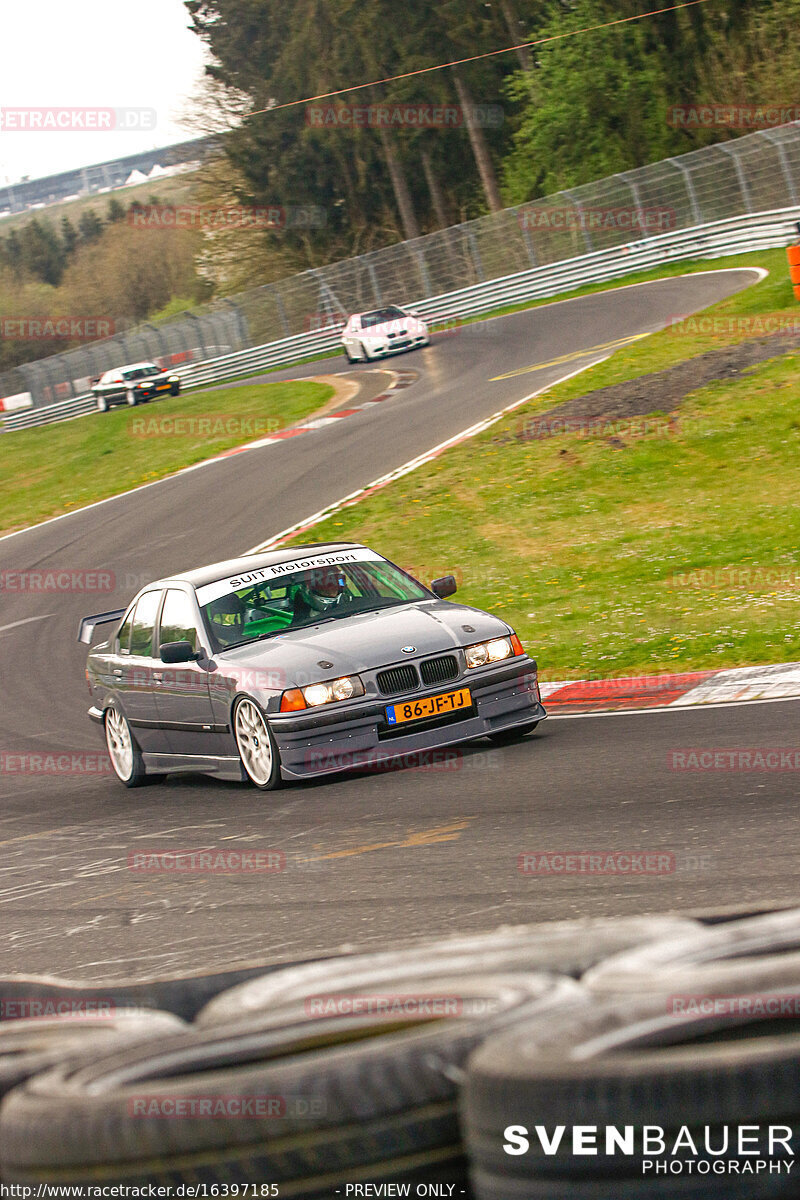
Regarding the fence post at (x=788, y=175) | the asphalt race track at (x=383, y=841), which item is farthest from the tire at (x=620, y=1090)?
the fence post at (x=788, y=175)

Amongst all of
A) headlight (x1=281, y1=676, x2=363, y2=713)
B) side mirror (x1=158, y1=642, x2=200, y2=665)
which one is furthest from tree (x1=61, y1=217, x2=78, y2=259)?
headlight (x1=281, y1=676, x2=363, y2=713)

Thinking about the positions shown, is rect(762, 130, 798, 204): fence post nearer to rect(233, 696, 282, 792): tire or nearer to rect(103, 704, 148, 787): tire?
rect(103, 704, 148, 787): tire

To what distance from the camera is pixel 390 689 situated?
8578 mm

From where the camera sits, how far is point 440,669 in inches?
344

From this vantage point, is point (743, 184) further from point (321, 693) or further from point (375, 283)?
point (321, 693)

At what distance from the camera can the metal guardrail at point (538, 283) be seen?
124ft

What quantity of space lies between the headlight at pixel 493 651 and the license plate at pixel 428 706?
236mm

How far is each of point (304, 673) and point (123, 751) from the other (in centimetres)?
244

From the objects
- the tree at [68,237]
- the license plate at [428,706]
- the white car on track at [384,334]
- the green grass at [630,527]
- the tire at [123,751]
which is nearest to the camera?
the license plate at [428,706]

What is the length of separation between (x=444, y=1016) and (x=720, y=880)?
258 cm

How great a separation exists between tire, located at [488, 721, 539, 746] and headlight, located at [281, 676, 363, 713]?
40.6 inches

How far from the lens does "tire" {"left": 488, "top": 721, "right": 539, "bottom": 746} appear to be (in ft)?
29.7

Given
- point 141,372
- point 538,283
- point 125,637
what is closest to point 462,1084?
point 125,637

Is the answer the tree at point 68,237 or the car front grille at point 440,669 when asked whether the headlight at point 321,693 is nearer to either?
the car front grille at point 440,669
